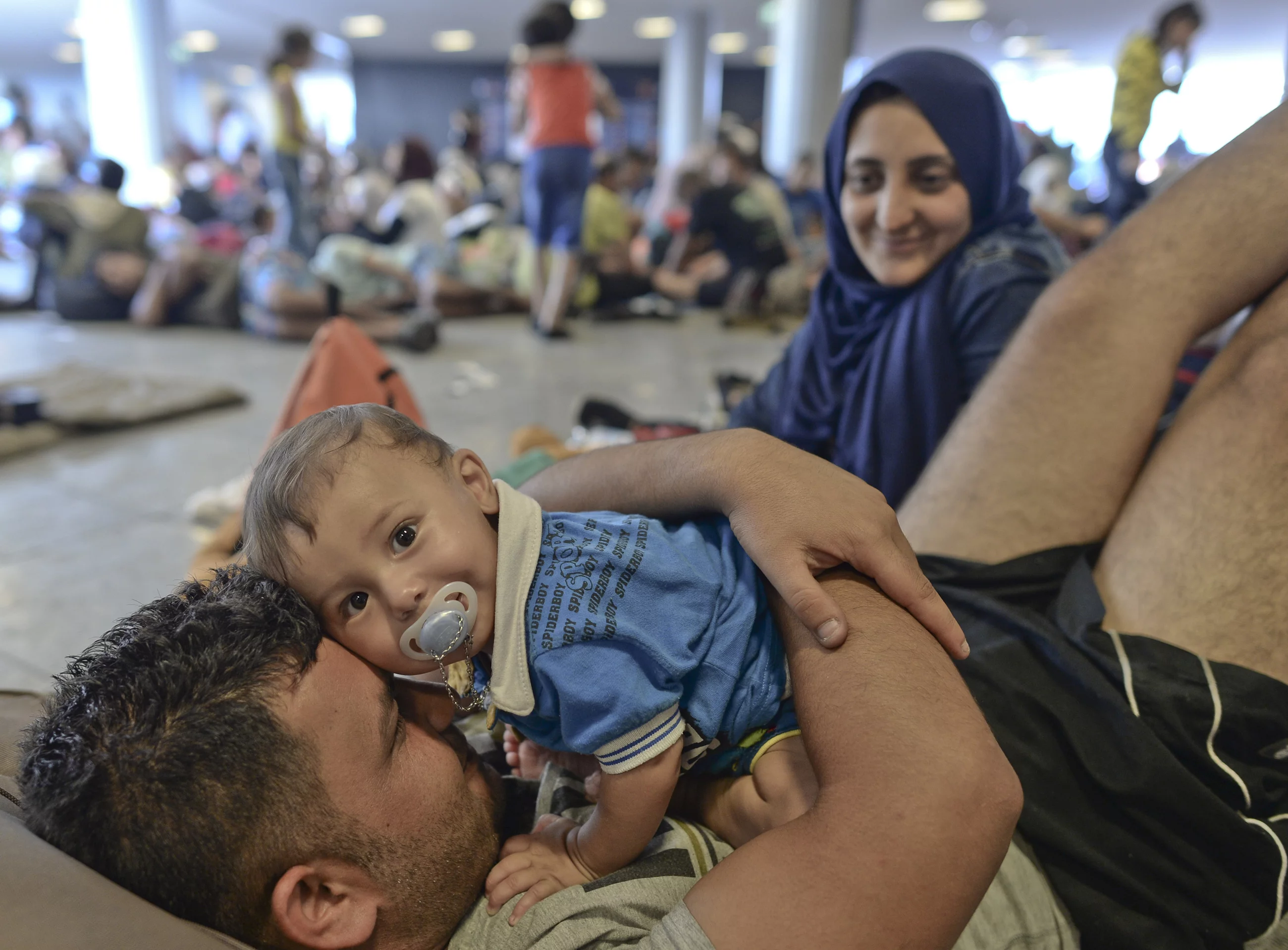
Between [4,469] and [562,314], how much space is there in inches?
158

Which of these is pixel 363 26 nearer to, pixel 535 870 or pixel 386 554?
pixel 386 554

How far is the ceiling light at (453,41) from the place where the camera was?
18406 millimetres

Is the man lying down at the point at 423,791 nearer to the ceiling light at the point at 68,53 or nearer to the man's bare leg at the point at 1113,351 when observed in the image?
the man's bare leg at the point at 1113,351

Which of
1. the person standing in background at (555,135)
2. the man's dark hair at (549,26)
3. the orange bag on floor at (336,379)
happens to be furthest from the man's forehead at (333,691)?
the man's dark hair at (549,26)

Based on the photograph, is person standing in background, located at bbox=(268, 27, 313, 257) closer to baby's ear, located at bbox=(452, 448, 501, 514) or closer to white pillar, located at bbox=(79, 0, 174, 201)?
baby's ear, located at bbox=(452, 448, 501, 514)

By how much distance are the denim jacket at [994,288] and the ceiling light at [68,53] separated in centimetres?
2547

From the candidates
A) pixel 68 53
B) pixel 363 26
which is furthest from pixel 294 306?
pixel 68 53

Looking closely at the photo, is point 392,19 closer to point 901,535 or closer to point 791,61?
point 791,61

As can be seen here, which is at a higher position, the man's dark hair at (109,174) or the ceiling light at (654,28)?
the ceiling light at (654,28)

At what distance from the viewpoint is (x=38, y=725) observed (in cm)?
88

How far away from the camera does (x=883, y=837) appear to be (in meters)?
0.78

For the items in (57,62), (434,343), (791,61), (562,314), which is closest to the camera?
(434,343)

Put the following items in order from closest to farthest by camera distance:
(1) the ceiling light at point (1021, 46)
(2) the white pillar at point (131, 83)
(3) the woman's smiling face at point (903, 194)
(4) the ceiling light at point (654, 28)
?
(3) the woman's smiling face at point (903, 194) < (2) the white pillar at point (131, 83) < (4) the ceiling light at point (654, 28) < (1) the ceiling light at point (1021, 46)

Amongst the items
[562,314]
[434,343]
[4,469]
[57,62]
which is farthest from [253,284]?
[57,62]
